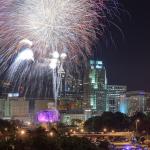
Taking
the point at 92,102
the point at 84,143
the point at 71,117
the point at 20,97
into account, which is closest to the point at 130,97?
the point at 92,102

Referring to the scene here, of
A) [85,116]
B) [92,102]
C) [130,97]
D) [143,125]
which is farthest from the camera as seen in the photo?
[130,97]

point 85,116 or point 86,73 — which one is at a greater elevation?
point 86,73

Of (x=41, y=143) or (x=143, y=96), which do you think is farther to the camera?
(x=143, y=96)

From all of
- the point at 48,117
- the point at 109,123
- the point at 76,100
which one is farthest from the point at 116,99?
the point at 48,117

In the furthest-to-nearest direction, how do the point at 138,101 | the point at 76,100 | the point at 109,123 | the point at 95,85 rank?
the point at 138,101, the point at 76,100, the point at 95,85, the point at 109,123

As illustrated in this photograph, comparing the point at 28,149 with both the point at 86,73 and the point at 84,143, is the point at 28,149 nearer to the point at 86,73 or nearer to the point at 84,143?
the point at 84,143

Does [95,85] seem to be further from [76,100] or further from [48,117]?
[48,117]
